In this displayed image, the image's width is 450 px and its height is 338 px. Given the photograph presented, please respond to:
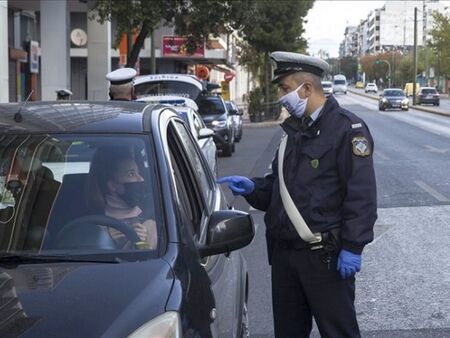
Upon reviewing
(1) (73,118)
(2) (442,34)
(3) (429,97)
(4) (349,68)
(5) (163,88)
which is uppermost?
(4) (349,68)

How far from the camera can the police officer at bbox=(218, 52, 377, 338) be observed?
369cm

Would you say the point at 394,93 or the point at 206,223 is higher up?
the point at 394,93

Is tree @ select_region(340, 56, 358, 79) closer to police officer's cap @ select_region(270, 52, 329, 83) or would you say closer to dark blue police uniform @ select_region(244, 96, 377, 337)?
police officer's cap @ select_region(270, 52, 329, 83)

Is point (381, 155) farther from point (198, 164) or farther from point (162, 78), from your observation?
point (198, 164)

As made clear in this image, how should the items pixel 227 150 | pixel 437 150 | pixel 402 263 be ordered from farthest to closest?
pixel 437 150 → pixel 227 150 → pixel 402 263

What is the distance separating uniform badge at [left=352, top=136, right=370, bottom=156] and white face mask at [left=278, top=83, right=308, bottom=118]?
1.17 ft

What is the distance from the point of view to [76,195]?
11.2 ft

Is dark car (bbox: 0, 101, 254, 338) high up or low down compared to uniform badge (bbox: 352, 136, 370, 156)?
down

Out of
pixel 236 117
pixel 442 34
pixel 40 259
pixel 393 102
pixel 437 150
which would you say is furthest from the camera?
pixel 442 34

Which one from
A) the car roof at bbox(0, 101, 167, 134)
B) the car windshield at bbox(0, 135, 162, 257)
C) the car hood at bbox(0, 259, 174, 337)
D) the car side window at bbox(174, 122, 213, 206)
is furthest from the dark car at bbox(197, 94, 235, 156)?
the car hood at bbox(0, 259, 174, 337)

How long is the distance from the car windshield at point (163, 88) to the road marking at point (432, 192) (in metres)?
6.40

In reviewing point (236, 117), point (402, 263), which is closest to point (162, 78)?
point (236, 117)

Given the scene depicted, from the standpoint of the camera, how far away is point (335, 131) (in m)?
3.79

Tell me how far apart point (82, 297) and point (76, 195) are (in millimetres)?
831
